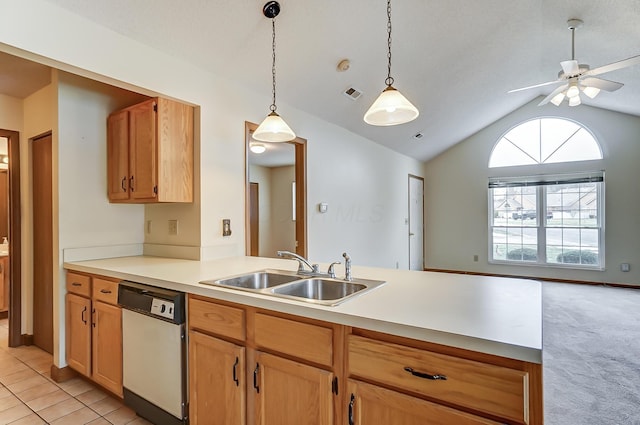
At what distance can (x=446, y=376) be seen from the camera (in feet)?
3.39

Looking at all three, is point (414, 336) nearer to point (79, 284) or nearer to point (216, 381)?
point (216, 381)

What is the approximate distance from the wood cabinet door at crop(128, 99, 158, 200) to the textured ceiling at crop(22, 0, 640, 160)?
49cm

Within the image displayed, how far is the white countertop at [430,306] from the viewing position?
3.26 feet

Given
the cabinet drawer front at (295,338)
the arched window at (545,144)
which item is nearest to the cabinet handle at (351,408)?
the cabinet drawer front at (295,338)

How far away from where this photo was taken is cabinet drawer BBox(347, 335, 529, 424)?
939mm

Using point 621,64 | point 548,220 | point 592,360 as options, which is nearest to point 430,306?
point 592,360

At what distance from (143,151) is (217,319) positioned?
153 cm

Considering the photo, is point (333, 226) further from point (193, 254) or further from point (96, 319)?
point (96, 319)

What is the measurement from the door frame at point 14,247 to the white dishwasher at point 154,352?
6.48ft

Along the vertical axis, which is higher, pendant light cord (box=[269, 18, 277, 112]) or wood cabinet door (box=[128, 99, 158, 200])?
pendant light cord (box=[269, 18, 277, 112])

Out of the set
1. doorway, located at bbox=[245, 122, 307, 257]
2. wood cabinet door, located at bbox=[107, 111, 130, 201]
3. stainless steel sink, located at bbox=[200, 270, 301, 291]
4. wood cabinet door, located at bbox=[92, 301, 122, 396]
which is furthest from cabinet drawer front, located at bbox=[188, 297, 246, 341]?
doorway, located at bbox=[245, 122, 307, 257]

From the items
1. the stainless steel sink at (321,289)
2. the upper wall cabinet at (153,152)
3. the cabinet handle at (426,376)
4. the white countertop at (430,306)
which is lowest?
the cabinet handle at (426,376)

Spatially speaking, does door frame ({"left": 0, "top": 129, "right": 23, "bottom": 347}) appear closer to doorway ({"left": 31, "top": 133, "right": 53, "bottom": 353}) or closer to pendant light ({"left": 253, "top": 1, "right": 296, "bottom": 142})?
doorway ({"left": 31, "top": 133, "right": 53, "bottom": 353})

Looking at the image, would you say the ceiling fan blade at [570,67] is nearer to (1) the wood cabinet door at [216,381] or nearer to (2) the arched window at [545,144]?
(2) the arched window at [545,144]
